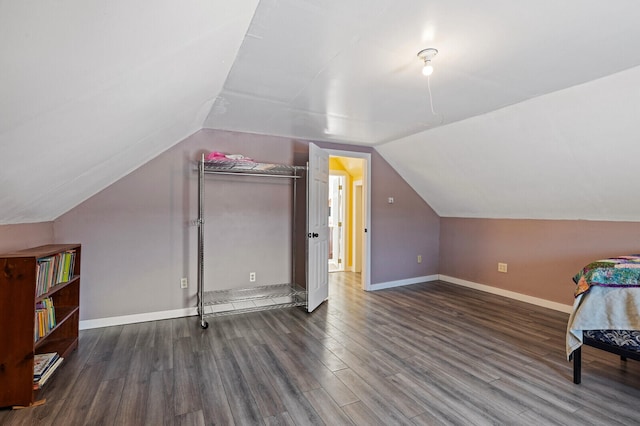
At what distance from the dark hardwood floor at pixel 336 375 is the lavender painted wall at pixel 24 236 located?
972 mm

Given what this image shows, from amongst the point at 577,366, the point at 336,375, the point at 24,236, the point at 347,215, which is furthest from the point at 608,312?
the point at 347,215

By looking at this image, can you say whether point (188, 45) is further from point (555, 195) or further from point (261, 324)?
point (555, 195)

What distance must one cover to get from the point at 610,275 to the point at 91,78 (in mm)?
3145

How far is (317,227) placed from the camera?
3.81 meters

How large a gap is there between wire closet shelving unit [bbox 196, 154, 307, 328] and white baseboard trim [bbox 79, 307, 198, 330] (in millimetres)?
169

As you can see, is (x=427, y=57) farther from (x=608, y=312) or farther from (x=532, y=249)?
(x=532, y=249)

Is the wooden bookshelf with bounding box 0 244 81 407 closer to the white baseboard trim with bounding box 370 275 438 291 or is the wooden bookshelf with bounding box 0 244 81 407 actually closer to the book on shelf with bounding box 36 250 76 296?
the book on shelf with bounding box 36 250 76 296

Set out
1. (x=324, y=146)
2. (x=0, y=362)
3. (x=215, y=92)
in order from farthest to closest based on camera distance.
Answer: (x=324, y=146), (x=215, y=92), (x=0, y=362)

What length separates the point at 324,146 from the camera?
4359 millimetres

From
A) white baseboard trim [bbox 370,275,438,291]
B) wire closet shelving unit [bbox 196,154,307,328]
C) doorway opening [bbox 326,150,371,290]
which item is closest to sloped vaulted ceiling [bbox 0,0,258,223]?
wire closet shelving unit [bbox 196,154,307,328]

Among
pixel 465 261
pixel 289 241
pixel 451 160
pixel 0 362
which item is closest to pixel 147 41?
pixel 0 362

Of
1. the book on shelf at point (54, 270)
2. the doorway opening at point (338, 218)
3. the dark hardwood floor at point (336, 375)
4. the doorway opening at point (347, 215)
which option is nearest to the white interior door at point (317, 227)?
the dark hardwood floor at point (336, 375)

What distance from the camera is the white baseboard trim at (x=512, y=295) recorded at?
3.75m

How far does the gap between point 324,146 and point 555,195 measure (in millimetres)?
2846
